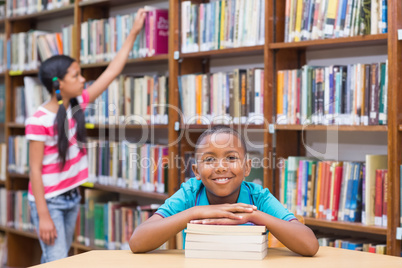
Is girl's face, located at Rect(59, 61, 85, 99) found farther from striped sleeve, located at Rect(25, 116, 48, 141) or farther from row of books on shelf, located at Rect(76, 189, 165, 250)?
row of books on shelf, located at Rect(76, 189, 165, 250)

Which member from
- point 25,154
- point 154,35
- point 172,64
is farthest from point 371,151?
point 25,154

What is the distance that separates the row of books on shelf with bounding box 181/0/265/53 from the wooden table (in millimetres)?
1466

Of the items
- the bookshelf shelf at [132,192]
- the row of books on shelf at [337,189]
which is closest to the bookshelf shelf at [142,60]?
the bookshelf shelf at [132,192]

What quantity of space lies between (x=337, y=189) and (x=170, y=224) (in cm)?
117

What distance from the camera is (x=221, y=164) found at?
60.8 inches

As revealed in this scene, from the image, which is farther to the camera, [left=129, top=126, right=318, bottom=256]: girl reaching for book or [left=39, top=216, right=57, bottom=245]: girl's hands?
[left=39, top=216, right=57, bottom=245]: girl's hands

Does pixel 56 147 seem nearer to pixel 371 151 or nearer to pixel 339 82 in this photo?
pixel 339 82

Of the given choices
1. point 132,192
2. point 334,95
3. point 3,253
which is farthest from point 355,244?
point 3,253

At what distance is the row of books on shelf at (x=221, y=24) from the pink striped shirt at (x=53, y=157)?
83 centimetres

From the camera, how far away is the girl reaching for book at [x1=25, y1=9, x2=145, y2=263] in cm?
244

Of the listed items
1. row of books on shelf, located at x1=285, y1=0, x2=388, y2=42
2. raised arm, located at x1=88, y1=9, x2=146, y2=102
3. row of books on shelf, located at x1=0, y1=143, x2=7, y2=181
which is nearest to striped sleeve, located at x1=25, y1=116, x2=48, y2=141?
raised arm, located at x1=88, y1=9, x2=146, y2=102

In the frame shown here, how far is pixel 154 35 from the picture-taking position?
3.09m

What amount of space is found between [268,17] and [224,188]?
4.22 feet

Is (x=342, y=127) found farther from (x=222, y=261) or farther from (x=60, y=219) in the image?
(x=60, y=219)
